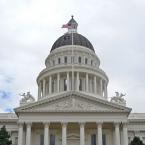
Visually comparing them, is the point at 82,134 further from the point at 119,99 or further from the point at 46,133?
the point at 119,99

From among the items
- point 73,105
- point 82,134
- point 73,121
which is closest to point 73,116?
point 73,121

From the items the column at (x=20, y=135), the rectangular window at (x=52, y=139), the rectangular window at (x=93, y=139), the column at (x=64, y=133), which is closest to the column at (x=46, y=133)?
the column at (x=64, y=133)

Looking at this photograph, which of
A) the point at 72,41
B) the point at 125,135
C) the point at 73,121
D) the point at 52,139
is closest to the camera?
the point at 125,135

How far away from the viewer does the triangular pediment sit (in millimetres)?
60312

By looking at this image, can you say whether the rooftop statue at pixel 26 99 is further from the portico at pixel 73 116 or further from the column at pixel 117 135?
the column at pixel 117 135

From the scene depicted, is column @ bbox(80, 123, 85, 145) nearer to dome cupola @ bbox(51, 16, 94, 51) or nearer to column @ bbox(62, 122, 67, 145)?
column @ bbox(62, 122, 67, 145)

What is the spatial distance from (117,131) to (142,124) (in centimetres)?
892

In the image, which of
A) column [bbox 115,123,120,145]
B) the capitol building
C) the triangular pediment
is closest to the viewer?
column [bbox 115,123,120,145]

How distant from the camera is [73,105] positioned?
60.8m

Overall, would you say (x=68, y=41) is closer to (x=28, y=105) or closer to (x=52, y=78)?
(x=52, y=78)

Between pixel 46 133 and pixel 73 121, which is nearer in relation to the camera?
pixel 46 133

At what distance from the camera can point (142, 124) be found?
218ft

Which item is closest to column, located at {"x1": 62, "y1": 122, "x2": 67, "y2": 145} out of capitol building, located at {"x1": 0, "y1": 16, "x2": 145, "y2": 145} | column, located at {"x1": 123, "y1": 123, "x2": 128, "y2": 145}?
capitol building, located at {"x1": 0, "y1": 16, "x2": 145, "y2": 145}

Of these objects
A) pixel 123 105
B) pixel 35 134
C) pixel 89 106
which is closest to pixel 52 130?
pixel 35 134
